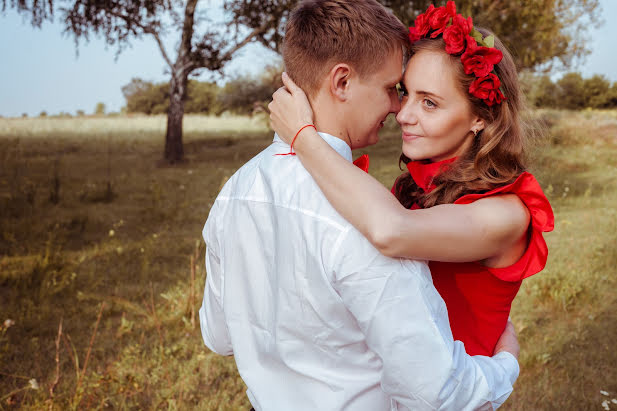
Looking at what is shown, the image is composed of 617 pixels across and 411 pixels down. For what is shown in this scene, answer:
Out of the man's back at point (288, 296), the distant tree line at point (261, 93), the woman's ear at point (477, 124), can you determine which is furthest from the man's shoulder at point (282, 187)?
the distant tree line at point (261, 93)

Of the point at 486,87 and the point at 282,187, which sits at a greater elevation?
the point at 486,87

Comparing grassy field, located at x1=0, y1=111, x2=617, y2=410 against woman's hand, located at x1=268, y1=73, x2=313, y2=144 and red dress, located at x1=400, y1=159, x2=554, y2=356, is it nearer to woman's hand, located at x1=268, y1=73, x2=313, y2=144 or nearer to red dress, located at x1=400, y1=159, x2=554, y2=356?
red dress, located at x1=400, y1=159, x2=554, y2=356

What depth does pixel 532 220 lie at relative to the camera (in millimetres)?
1679

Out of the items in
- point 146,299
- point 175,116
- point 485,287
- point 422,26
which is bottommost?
point 146,299

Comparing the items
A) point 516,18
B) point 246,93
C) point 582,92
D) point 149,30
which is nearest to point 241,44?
point 149,30

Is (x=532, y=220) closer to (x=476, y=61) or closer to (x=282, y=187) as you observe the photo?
(x=476, y=61)

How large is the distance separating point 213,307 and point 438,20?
1293 millimetres

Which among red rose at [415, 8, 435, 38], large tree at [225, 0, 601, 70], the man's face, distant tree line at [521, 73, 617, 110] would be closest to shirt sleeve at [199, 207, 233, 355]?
the man's face

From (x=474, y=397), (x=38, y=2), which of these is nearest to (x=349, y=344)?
(x=474, y=397)

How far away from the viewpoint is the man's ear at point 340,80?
5.05 ft

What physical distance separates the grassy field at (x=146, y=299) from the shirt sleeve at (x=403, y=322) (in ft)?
4.92

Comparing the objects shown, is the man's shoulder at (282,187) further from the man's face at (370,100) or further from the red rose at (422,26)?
the red rose at (422,26)

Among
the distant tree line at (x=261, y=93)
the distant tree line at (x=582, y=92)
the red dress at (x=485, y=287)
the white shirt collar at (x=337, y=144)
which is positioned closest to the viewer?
the white shirt collar at (x=337, y=144)

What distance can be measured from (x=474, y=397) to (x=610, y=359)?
360cm
